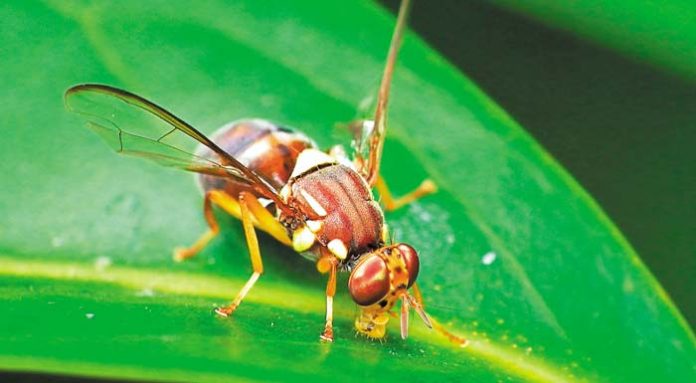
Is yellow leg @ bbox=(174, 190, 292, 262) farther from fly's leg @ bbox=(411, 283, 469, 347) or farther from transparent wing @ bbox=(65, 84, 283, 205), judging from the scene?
fly's leg @ bbox=(411, 283, 469, 347)

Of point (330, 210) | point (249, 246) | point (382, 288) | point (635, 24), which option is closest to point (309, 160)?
point (330, 210)

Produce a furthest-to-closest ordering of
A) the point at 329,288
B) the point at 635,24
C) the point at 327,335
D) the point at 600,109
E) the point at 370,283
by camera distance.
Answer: the point at 600,109, the point at 635,24, the point at 329,288, the point at 370,283, the point at 327,335

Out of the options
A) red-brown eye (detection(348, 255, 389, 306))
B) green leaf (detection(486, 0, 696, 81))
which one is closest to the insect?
red-brown eye (detection(348, 255, 389, 306))

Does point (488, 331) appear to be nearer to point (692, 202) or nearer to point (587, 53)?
point (692, 202)

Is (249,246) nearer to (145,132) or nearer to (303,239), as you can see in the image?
(303,239)

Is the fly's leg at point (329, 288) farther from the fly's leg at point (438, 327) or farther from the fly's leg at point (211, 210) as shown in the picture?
the fly's leg at point (211, 210)

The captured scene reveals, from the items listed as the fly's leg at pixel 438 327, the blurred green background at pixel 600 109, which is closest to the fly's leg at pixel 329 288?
the fly's leg at pixel 438 327

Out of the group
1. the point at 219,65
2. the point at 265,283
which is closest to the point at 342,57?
the point at 219,65
